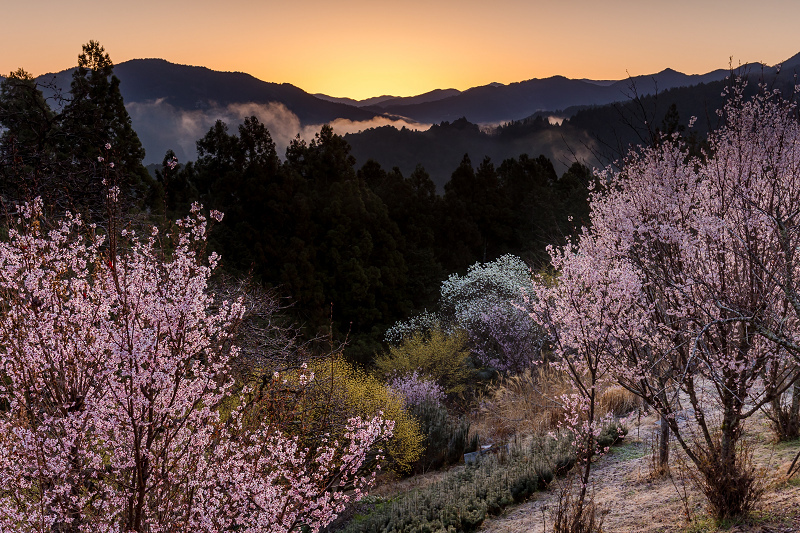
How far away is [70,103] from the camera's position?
14.1 meters

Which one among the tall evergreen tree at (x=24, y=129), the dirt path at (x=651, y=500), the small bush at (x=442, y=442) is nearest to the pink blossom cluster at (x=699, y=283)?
the dirt path at (x=651, y=500)

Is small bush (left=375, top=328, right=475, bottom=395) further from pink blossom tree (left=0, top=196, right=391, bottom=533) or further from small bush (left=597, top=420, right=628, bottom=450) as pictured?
pink blossom tree (left=0, top=196, right=391, bottom=533)

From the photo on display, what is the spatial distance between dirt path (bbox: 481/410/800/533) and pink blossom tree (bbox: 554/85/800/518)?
0.79 ft

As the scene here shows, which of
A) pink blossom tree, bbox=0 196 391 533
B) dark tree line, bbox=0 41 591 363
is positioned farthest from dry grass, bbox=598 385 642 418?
dark tree line, bbox=0 41 591 363

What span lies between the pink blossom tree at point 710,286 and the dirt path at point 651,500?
0.79 ft

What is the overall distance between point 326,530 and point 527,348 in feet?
31.6

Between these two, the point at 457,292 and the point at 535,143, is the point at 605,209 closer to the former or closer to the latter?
the point at 457,292

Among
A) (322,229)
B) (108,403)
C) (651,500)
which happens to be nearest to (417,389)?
(651,500)

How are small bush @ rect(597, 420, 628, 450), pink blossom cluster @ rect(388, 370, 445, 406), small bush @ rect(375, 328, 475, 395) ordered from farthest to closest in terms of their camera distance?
small bush @ rect(375, 328, 475, 395)
pink blossom cluster @ rect(388, 370, 445, 406)
small bush @ rect(597, 420, 628, 450)

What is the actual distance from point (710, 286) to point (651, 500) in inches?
102

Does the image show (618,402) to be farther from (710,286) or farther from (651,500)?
(710,286)

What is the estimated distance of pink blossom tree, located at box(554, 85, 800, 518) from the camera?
456cm

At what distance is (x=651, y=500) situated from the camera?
5.65 metres

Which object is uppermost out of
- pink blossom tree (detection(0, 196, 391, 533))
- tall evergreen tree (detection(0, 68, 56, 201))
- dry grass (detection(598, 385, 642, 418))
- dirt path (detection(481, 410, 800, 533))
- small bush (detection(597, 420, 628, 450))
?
tall evergreen tree (detection(0, 68, 56, 201))
